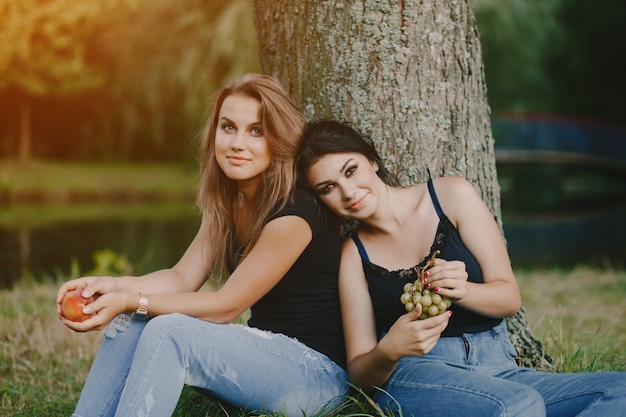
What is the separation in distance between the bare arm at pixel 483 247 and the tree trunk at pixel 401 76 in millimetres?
409

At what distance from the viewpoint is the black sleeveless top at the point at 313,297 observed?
242 cm

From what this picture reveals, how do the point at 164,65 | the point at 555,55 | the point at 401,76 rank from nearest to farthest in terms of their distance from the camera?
the point at 401,76
the point at 164,65
the point at 555,55

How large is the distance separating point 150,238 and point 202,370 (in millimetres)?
8375

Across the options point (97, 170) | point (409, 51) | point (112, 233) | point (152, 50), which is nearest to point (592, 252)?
point (112, 233)

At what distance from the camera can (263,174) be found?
2504mm

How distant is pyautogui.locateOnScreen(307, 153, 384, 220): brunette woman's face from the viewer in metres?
2.39

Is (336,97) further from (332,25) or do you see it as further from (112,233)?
(112,233)

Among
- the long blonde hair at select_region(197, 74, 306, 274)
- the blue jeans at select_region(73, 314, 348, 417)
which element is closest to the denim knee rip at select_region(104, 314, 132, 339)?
the blue jeans at select_region(73, 314, 348, 417)

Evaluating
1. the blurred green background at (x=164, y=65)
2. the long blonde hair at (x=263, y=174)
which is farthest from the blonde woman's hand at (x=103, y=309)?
the blurred green background at (x=164, y=65)

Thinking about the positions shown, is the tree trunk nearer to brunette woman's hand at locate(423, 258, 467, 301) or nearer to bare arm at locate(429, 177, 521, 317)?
bare arm at locate(429, 177, 521, 317)

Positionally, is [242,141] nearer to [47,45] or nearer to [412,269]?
[412,269]

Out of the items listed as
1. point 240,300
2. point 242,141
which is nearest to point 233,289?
point 240,300

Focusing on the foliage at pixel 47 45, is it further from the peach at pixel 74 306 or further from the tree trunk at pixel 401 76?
the peach at pixel 74 306

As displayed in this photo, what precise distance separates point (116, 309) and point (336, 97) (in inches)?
45.4
